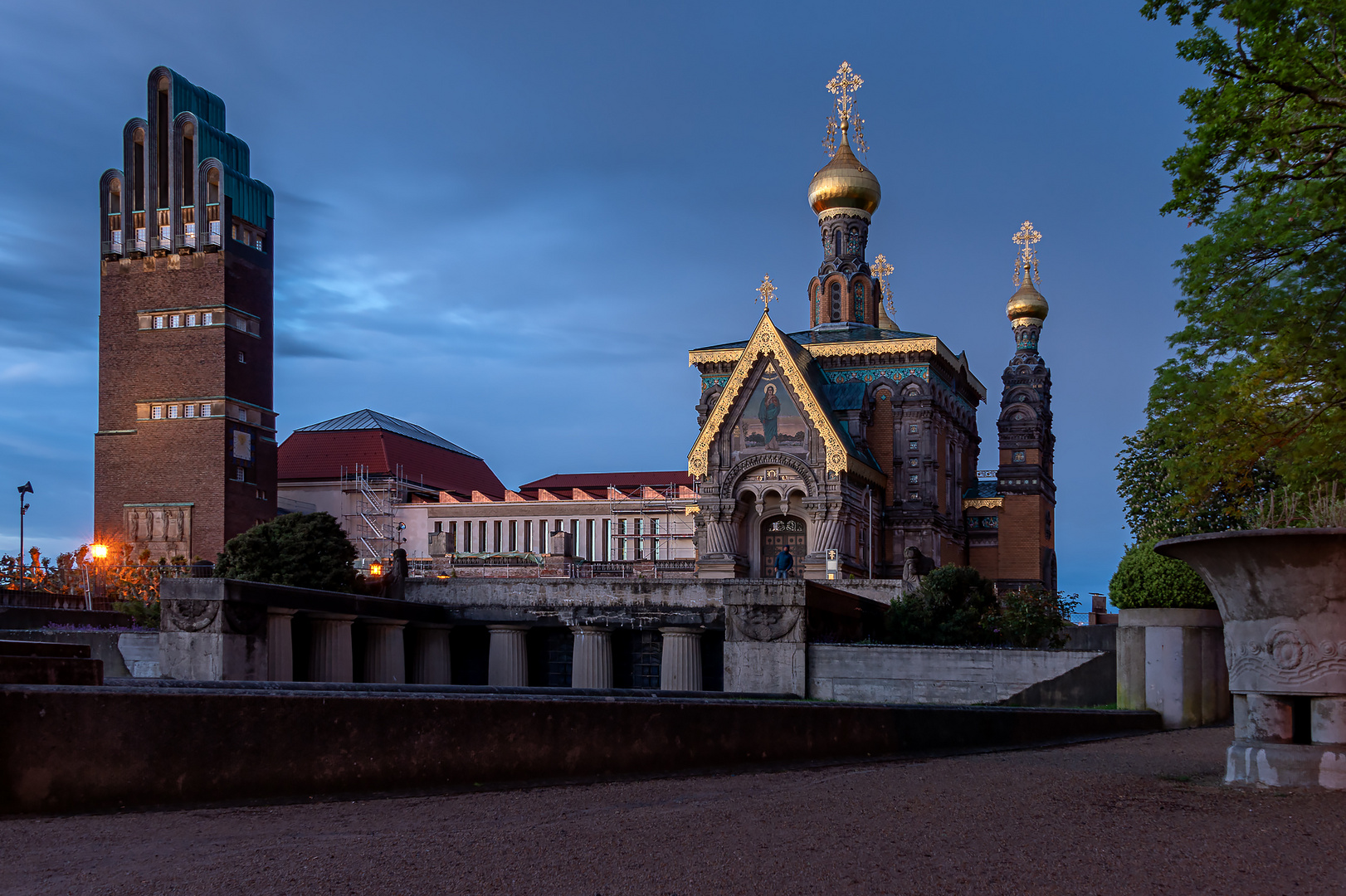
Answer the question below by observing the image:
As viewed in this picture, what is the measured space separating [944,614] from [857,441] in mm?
23515

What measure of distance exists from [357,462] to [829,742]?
5832cm

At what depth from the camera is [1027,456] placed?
211 feet

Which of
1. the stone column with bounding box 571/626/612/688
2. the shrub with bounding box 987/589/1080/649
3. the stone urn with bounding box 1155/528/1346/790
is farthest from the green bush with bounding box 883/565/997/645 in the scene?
the stone urn with bounding box 1155/528/1346/790

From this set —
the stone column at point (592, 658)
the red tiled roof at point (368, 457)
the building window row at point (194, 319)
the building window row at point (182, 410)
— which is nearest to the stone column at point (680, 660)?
the stone column at point (592, 658)

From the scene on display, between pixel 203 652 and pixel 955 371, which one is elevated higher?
pixel 955 371

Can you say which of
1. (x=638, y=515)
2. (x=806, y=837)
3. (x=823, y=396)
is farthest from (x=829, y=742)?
(x=638, y=515)

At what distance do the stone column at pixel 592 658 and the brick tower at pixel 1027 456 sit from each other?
31.9 metres

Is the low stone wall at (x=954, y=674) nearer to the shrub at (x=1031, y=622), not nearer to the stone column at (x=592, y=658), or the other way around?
the shrub at (x=1031, y=622)

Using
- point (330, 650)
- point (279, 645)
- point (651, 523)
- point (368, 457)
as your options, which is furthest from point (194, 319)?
point (279, 645)

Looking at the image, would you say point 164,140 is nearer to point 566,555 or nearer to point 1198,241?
point 566,555

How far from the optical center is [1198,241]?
73.5 feet

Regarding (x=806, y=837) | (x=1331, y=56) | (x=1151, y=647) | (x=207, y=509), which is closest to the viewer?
(x=806, y=837)

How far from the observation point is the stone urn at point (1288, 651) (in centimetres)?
999

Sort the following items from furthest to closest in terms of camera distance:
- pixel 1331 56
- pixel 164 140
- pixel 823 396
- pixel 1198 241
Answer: pixel 164 140, pixel 823 396, pixel 1198 241, pixel 1331 56
